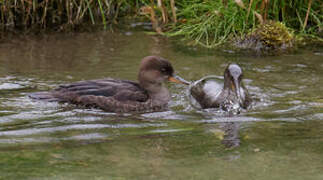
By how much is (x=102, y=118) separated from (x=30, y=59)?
301 cm

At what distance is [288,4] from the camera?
10320 millimetres

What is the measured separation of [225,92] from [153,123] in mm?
1355

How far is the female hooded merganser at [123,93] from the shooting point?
7251 millimetres

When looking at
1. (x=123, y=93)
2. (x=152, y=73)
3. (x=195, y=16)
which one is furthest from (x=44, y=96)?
Answer: (x=195, y=16)

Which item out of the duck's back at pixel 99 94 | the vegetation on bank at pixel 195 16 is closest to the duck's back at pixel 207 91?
the duck's back at pixel 99 94

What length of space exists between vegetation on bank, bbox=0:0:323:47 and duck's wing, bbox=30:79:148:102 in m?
2.46

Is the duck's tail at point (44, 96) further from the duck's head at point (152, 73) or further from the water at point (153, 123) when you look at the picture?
the duck's head at point (152, 73)

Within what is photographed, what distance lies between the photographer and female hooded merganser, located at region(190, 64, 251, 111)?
732 centimetres

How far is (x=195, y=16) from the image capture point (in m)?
10.4

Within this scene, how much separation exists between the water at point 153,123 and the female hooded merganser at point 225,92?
0.20m

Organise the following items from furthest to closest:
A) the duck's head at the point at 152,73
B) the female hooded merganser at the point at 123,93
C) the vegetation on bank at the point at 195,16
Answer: the vegetation on bank at the point at 195,16 < the duck's head at the point at 152,73 < the female hooded merganser at the point at 123,93

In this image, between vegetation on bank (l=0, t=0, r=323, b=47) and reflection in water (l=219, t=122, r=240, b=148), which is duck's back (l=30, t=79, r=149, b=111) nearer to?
reflection in water (l=219, t=122, r=240, b=148)

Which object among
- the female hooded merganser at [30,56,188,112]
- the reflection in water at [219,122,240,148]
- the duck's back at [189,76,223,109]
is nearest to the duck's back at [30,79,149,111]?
the female hooded merganser at [30,56,188,112]

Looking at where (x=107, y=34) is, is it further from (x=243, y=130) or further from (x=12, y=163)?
(x=12, y=163)
